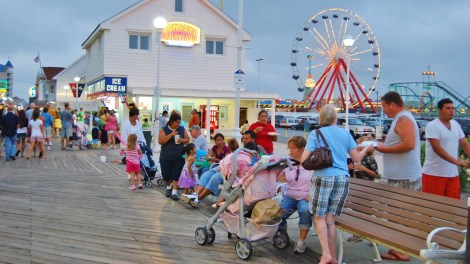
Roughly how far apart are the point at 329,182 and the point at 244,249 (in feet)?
4.40

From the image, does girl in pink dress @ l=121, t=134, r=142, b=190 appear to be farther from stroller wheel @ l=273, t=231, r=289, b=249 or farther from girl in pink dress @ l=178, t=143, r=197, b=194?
stroller wheel @ l=273, t=231, r=289, b=249

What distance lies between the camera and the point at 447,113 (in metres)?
5.85

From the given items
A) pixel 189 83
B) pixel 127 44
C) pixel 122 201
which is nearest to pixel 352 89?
pixel 189 83

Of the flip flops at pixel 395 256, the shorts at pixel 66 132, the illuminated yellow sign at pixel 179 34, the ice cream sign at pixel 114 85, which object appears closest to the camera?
the flip flops at pixel 395 256

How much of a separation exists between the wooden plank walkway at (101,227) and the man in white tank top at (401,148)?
1.33 metres

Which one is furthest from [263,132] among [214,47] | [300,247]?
[214,47]

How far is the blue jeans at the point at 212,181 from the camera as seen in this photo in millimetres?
8305

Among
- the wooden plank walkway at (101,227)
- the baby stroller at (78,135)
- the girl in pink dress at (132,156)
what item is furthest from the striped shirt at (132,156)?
the baby stroller at (78,135)

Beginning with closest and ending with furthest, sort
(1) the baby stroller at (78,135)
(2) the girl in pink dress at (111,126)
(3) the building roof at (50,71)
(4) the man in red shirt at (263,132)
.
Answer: (4) the man in red shirt at (263,132) < (1) the baby stroller at (78,135) < (2) the girl in pink dress at (111,126) < (3) the building roof at (50,71)

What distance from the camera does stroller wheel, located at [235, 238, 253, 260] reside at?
5.72 m

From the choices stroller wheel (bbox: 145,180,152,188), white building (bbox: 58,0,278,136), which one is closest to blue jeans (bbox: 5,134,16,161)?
stroller wheel (bbox: 145,180,152,188)

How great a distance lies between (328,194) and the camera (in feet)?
16.9

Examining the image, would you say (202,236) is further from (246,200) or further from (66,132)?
(66,132)

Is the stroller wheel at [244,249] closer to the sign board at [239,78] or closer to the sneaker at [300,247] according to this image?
the sneaker at [300,247]
